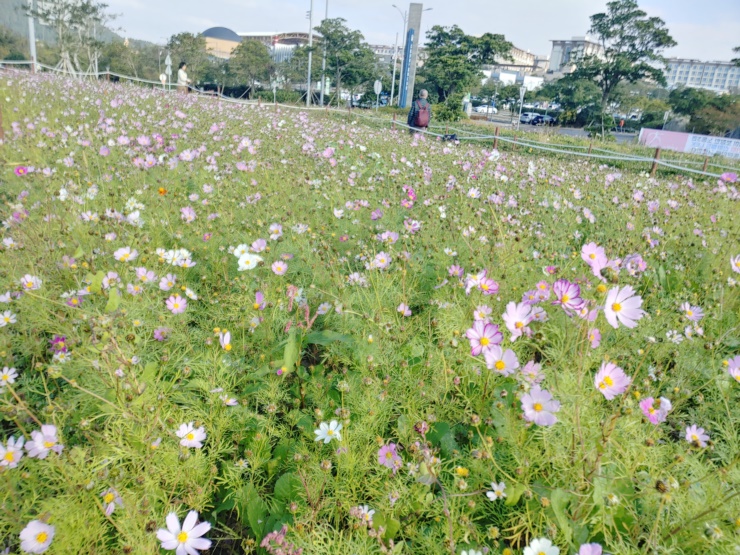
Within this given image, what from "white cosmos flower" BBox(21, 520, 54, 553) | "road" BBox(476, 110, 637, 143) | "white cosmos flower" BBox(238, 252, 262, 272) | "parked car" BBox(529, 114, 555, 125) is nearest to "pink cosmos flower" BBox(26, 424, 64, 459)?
"white cosmos flower" BBox(21, 520, 54, 553)

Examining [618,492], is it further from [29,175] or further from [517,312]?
[29,175]

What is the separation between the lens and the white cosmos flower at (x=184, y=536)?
85 cm

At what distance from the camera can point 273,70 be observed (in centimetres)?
4203

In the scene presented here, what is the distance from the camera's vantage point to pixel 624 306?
938 mm

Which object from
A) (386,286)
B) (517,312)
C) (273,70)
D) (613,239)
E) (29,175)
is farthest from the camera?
(273,70)

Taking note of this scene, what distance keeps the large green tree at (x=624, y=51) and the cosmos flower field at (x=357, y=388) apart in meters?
33.7

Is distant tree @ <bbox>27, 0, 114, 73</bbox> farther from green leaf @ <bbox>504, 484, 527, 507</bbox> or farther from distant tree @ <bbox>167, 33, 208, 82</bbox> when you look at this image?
green leaf @ <bbox>504, 484, 527, 507</bbox>

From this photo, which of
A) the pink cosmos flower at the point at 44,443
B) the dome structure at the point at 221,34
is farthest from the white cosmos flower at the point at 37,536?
the dome structure at the point at 221,34

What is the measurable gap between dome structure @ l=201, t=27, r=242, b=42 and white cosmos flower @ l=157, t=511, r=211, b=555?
10039 centimetres

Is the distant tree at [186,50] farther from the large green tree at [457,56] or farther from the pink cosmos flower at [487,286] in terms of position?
the pink cosmos flower at [487,286]

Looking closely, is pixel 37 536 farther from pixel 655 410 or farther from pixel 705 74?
pixel 705 74

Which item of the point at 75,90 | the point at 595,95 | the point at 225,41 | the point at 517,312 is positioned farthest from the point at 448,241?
the point at 225,41

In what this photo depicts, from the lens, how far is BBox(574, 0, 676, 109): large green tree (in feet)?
96.0

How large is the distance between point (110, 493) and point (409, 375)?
798 mm
